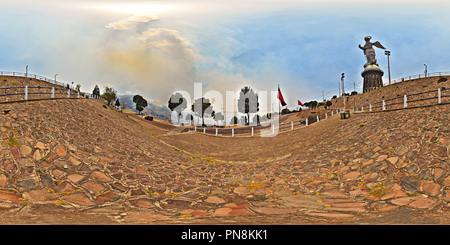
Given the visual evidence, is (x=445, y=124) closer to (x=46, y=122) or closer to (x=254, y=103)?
(x=46, y=122)

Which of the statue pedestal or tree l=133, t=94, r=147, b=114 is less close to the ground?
the statue pedestal

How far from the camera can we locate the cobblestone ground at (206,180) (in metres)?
5.41

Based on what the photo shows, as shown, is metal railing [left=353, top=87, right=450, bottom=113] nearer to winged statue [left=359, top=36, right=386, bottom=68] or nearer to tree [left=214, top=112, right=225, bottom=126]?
winged statue [left=359, top=36, right=386, bottom=68]

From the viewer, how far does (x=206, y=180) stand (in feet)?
33.0

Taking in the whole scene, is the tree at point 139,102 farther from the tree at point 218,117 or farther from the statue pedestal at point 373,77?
the statue pedestal at point 373,77

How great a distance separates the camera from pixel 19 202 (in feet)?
18.3

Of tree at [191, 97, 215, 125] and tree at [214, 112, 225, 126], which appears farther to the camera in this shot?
tree at [214, 112, 225, 126]

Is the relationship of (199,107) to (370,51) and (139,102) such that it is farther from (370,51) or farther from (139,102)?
(370,51)

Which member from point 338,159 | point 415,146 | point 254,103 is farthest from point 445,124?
point 254,103

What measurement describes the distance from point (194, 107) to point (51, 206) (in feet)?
181

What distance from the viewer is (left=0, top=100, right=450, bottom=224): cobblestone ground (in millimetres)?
5410

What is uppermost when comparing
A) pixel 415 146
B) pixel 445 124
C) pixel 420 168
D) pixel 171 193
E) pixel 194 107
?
pixel 194 107

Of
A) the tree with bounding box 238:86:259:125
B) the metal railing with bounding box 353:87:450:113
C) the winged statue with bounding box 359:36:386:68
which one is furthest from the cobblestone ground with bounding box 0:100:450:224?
the winged statue with bounding box 359:36:386:68

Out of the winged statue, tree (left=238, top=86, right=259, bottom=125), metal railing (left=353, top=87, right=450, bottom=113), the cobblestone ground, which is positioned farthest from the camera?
the winged statue
